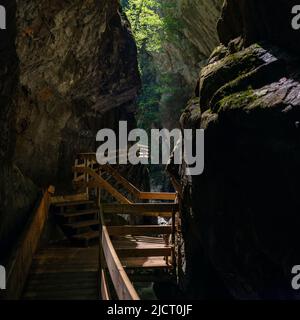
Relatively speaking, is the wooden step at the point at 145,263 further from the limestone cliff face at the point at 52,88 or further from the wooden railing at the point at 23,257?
the limestone cliff face at the point at 52,88

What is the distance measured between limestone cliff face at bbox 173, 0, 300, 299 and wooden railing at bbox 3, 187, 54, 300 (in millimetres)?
3395

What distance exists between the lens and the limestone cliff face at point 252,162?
5199 millimetres

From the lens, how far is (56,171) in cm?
1339

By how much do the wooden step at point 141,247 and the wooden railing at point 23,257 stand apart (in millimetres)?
1744

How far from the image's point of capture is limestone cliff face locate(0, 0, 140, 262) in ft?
24.4

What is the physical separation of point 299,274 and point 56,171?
32.4 feet

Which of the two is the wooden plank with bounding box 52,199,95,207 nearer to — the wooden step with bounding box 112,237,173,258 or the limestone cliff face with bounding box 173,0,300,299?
the wooden step with bounding box 112,237,173,258

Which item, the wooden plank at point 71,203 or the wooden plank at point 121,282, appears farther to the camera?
the wooden plank at point 71,203

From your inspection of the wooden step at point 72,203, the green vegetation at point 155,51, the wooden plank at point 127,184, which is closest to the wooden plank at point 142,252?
the wooden plank at point 127,184

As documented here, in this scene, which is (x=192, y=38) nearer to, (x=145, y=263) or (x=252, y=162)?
(x=145, y=263)

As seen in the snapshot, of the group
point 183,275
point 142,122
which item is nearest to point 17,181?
point 183,275

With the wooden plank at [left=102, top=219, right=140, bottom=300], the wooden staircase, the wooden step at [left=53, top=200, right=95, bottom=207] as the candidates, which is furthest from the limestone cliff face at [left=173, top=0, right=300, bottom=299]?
the wooden step at [left=53, top=200, right=95, bottom=207]

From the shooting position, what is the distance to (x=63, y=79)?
13.3 metres
